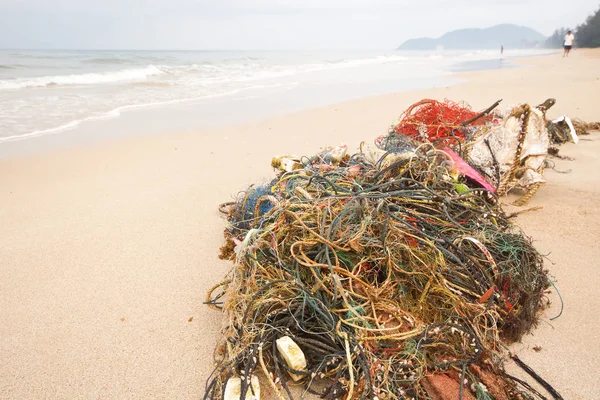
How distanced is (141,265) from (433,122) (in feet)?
10.4

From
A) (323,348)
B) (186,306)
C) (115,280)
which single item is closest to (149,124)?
(115,280)

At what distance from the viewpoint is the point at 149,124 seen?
7297 millimetres

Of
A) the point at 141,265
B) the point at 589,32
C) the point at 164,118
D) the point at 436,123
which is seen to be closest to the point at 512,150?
the point at 436,123

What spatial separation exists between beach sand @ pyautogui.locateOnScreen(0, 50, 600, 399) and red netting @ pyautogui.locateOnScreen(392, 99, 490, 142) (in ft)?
3.51

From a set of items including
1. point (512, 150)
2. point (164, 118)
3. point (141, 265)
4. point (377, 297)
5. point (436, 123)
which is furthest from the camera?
point (164, 118)

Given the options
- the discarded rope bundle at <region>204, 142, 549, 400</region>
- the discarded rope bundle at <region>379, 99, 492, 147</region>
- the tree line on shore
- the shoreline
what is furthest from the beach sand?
the tree line on shore

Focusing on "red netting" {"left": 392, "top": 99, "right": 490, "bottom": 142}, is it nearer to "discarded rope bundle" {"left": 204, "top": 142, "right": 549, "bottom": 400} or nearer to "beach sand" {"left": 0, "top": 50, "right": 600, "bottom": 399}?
"beach sand" {"left": 0, "top": 50, "right": 600, "bottom": 399}

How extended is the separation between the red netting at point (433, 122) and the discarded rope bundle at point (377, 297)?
4.95ft

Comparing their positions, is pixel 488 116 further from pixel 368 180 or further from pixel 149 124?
pixel 149 124

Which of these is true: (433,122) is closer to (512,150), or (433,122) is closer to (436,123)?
(436,123)

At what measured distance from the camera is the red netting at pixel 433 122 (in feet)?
12.7

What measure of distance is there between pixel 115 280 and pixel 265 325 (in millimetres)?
1451

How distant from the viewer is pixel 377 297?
6.18 ft

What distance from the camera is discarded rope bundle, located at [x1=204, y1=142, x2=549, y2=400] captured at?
66.4 inches
